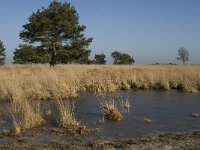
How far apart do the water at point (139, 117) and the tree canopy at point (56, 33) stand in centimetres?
1987

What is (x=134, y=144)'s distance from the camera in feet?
24.5

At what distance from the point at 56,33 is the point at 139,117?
26.5 metres

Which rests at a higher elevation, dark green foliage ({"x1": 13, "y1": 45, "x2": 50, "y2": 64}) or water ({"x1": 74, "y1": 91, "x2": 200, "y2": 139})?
dark green foliage ({"x1": 13, "y1": 45, "x2": 50, "y2": 64})

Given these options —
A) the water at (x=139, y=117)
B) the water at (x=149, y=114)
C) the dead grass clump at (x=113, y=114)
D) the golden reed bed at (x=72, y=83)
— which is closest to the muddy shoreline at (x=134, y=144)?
the water at (x=139, y=117)

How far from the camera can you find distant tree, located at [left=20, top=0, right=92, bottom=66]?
34938mm

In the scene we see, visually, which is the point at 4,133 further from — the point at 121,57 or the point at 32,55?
the point at 121,57

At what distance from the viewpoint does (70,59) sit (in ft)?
121

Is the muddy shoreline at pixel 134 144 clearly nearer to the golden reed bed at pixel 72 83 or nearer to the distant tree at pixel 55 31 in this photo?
the golden reed bed at pixel 72 83

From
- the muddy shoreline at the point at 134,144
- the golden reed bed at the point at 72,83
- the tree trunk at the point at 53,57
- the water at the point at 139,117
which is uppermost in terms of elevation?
the tree trunk at the point at 53,57

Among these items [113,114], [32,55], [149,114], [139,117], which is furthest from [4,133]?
[32,55]

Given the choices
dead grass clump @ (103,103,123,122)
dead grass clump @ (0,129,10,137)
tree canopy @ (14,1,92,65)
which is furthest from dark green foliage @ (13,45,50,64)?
dead grass clump @ (0,129,10,137)

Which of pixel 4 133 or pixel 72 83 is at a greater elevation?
pixel 72 83

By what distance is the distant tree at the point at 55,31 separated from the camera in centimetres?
3494

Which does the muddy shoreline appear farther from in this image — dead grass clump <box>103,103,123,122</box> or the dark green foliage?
the dark green foliage
